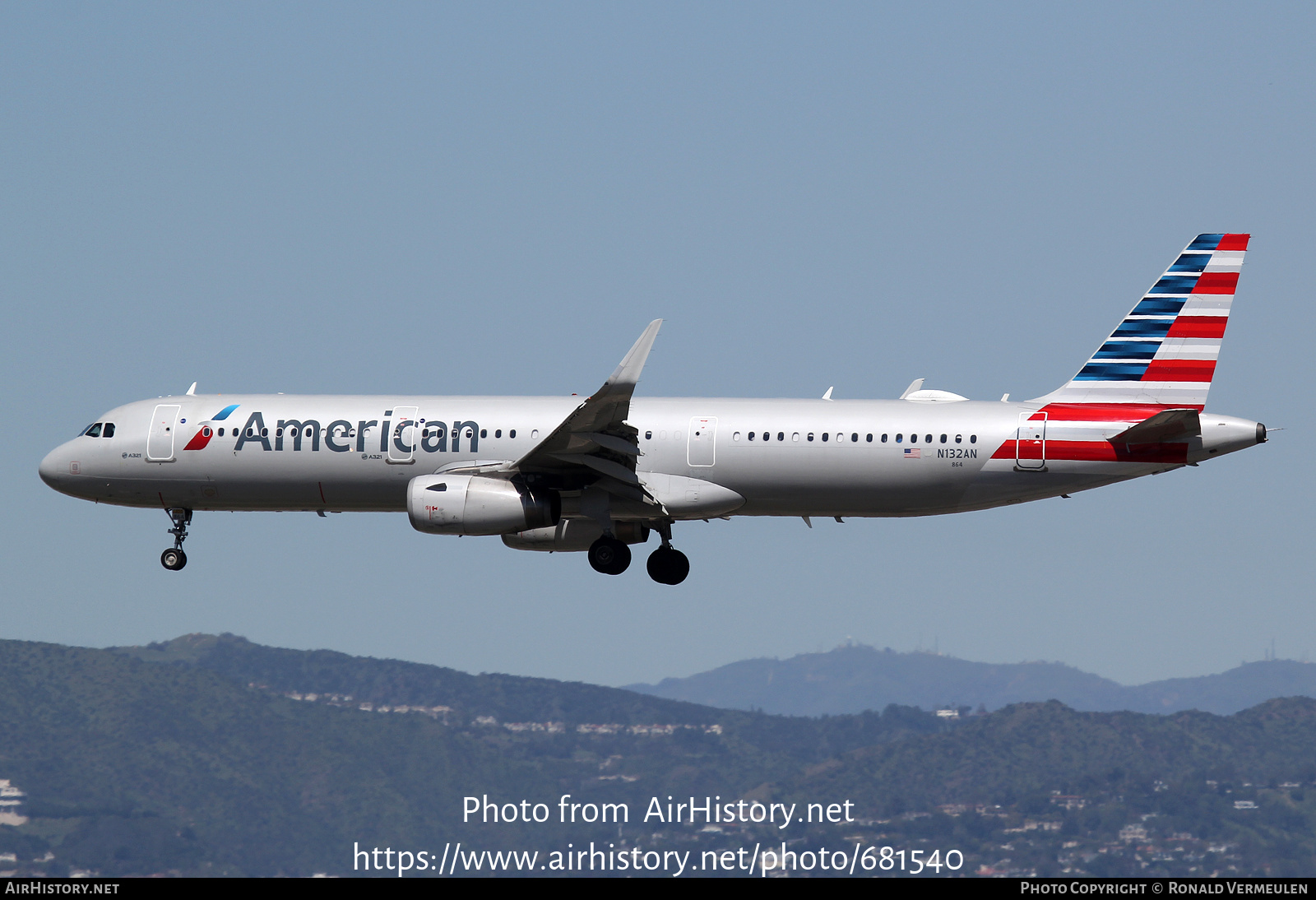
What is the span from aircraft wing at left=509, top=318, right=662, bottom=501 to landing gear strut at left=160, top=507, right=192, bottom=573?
11375mm

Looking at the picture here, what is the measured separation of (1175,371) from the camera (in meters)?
46.1

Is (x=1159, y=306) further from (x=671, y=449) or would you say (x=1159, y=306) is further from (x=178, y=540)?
(x=178, y=540)

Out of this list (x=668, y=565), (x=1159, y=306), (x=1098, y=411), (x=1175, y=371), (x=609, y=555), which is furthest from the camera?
(x=668, y=565)

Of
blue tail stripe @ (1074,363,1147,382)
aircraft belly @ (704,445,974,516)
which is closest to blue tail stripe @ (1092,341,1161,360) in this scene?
blue tail stripe @ (1074,363,1147,382)

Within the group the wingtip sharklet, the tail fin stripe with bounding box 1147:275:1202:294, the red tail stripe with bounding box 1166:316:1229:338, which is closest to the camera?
the wingtip sharklet

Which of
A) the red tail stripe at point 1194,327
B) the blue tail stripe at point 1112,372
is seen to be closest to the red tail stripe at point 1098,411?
the blue tail stripe at point 1112,372

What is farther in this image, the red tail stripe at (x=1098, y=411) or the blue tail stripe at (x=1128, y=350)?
the blue tail stripe at (x=1128, y=350)

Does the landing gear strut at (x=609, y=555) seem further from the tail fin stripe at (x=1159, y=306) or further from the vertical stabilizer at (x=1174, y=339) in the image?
the tail fin stripe at (x=1159, y=306)

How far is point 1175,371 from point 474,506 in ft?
65.2

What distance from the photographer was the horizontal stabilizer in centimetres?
4281

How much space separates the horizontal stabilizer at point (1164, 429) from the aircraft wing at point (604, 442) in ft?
42.6

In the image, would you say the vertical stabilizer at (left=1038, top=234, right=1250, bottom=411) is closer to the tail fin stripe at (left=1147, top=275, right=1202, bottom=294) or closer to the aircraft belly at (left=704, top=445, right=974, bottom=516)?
the tail fin stripe at (left=1147, top=275, right=1202, bottom=294)

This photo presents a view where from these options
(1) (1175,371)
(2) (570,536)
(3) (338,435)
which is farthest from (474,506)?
(1) (1175,371)

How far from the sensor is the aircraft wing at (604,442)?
4028 cm
